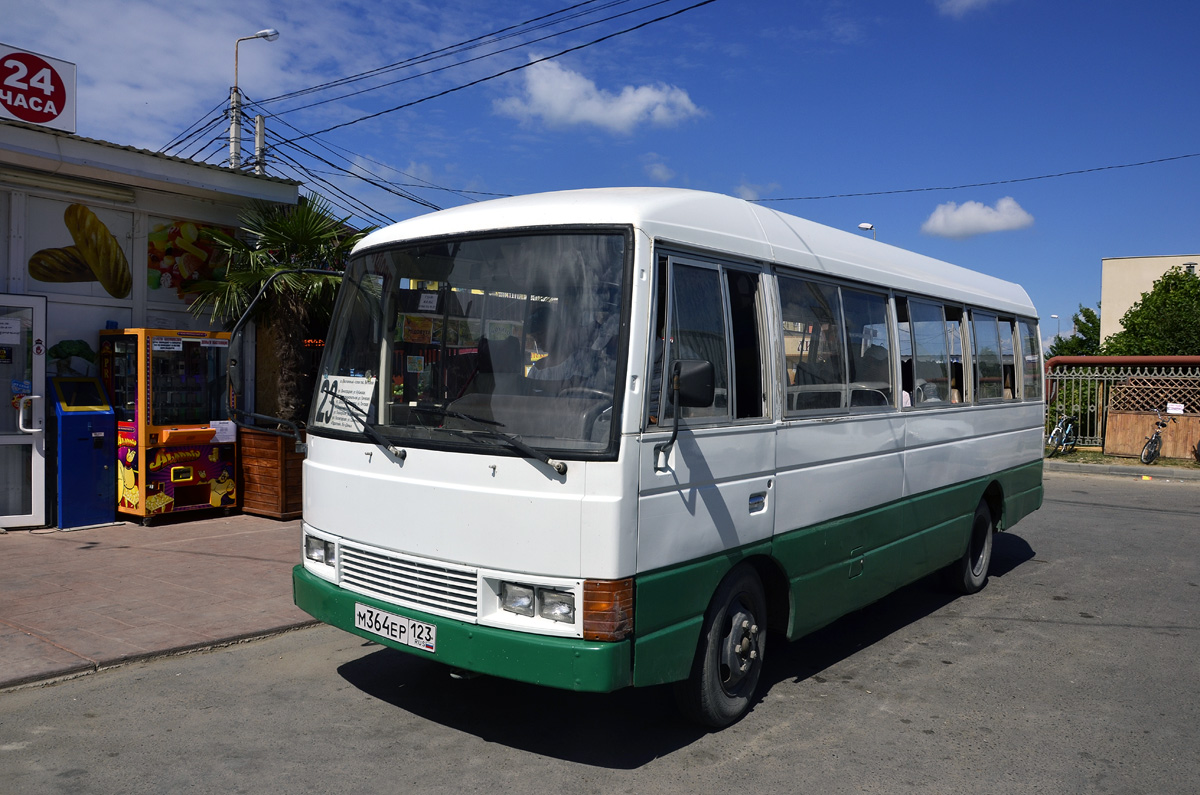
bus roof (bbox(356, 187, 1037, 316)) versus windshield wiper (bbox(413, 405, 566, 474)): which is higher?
bus roof (bbox(356, 187, 1037, 316))

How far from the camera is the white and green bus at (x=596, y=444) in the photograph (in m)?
3.99

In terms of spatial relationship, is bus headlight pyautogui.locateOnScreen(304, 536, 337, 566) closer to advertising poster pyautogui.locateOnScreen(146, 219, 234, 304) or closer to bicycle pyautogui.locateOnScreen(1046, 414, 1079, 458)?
advertising poster pyautogui.locateOnScreen(146, 219, 234, 304)

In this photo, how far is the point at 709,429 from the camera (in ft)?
14.7

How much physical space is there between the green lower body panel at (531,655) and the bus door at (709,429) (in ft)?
1.42

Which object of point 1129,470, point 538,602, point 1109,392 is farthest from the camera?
point 1109,392

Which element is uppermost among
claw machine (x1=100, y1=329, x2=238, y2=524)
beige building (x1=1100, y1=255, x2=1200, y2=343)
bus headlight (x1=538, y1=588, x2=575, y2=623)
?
beige building (x1=1100, y1=255, x2=1200, y2=343)

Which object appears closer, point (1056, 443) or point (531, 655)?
point (531, 655)

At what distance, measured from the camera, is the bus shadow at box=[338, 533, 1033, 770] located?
4512 mm

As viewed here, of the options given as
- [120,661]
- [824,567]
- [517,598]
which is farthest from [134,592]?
[824,567]

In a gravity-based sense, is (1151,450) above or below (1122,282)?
below

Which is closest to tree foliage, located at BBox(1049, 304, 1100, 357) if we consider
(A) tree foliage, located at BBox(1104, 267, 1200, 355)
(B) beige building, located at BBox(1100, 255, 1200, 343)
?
(B) beige building, located at BBox(1100, 255, 1200, 343)

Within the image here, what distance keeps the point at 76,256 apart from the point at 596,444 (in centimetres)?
799

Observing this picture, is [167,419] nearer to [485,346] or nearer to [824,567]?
[485,346]

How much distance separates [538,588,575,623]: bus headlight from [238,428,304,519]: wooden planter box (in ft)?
21.7
